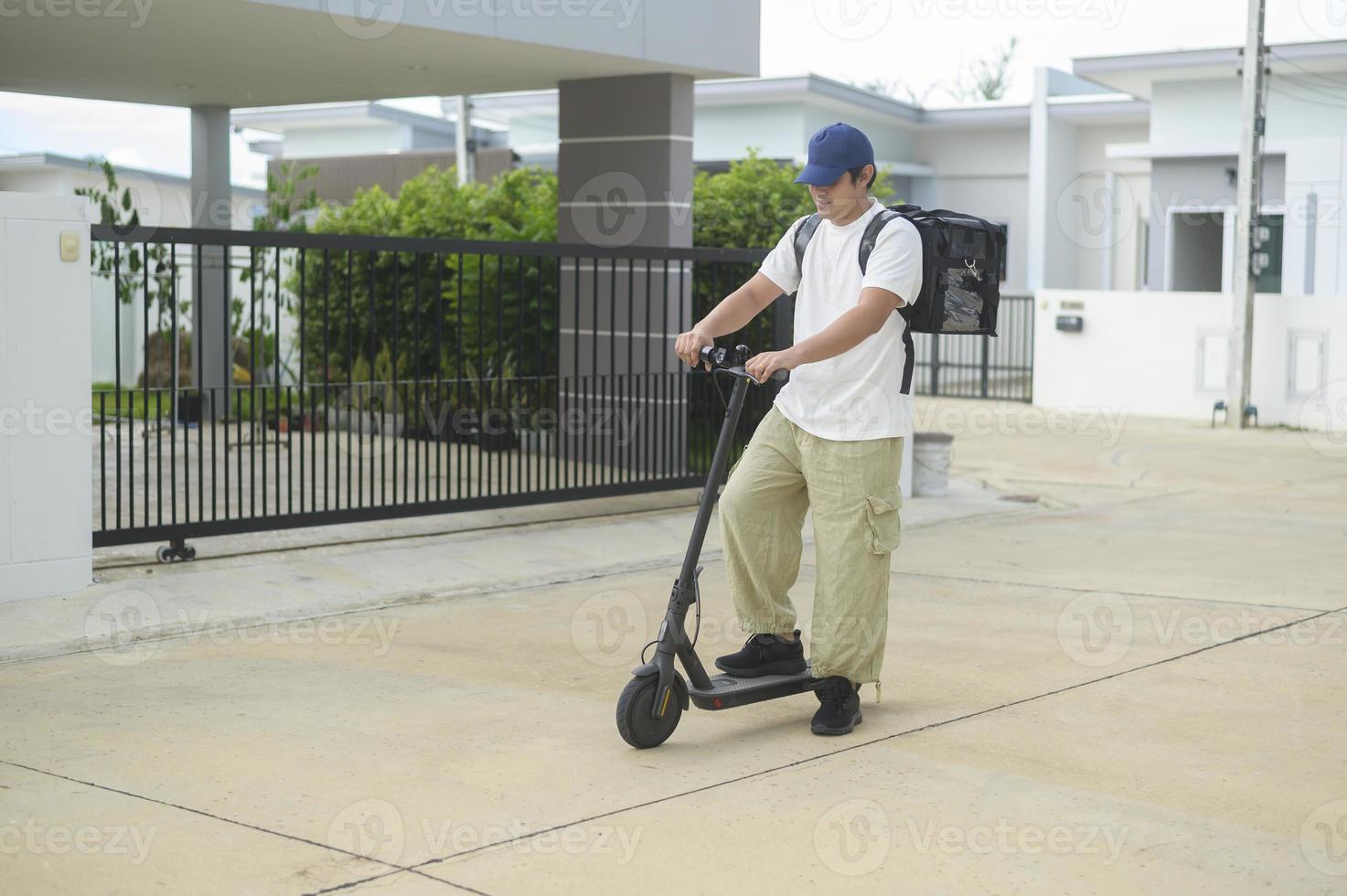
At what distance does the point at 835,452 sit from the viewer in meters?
5.06

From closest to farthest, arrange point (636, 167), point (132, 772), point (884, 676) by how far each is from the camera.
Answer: point (132, 772) → point (884, 676) → point (636, 167)

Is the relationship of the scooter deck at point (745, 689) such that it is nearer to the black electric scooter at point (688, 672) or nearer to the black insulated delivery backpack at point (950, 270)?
the black electric scooter at point (688, 672)

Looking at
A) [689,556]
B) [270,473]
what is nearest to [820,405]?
[689,556]

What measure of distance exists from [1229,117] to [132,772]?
19049 mm

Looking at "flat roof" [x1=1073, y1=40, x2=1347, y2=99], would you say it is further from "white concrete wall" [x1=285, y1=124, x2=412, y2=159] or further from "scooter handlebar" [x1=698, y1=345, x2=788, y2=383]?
"white concrete wall" [x1=285, y1=124, x2=412, y2=159]

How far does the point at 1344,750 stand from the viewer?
504 centimetres

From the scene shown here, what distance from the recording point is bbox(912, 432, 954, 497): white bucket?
36.5ft

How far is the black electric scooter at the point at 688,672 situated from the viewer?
4.87m

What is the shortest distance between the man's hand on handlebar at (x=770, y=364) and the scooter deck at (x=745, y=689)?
1037 millimetres

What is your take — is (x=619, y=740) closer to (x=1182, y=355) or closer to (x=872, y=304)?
(x=872, y=304)

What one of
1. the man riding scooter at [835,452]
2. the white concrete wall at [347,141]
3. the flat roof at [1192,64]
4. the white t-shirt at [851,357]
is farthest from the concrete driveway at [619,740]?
the white concrete wall at [347,141]

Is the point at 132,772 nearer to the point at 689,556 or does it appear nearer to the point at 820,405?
the point at 689,556

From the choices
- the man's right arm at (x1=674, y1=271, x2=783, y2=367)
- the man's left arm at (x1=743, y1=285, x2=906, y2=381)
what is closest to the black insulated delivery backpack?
the man's left arm at (x1=743, y1=285, x2=906, y2=381)

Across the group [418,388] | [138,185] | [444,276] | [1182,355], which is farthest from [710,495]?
[138,185]
